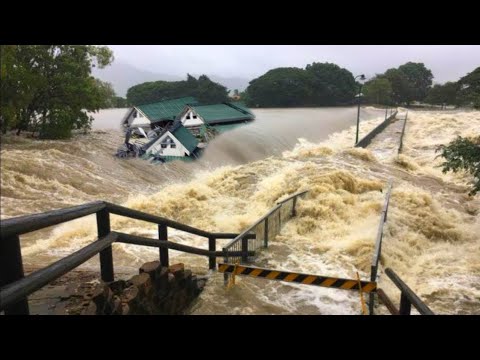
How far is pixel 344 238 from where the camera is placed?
9.19 metres

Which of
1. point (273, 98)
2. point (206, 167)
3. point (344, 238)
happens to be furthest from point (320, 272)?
→ point (273, 98)

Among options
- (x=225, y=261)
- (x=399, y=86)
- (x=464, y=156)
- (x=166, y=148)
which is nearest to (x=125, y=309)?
(x=225, y=261)

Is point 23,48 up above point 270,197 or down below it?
above

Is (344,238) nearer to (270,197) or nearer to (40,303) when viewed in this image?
(270,197)

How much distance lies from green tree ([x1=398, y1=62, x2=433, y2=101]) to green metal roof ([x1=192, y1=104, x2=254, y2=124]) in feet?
229

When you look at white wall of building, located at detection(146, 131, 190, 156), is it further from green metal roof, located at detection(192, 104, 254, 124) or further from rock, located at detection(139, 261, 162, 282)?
rock, located at detection(139, 261, 162, 282)

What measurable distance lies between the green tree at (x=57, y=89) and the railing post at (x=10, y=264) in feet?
62.7

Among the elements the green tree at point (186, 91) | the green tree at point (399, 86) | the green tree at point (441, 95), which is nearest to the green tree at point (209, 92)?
the green tree at point (186, 91)

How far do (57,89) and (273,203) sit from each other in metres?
16.4

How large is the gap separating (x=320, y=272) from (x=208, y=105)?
1605 cm

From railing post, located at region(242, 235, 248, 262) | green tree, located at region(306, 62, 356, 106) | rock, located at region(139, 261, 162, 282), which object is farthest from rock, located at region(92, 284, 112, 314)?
green tree, located at region(306, 62, 356, 106)

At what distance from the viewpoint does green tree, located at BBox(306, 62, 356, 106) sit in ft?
132

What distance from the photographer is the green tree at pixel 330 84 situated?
1578 inches

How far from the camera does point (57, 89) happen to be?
21.9 metres
